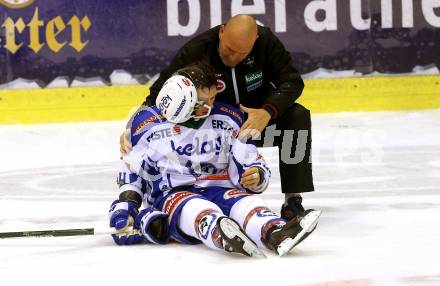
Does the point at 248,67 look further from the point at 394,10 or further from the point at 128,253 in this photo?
Result: the point at 394,10

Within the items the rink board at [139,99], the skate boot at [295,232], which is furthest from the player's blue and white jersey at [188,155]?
the rink board at [139,99]

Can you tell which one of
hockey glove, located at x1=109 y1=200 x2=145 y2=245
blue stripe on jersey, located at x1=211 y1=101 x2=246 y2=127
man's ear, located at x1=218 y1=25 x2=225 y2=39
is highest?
man's ear, located at x1=218 y1=25 x2=225 y2=39

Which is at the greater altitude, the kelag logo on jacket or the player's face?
the player's face

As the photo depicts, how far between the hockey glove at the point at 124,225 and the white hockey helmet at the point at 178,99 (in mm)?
346

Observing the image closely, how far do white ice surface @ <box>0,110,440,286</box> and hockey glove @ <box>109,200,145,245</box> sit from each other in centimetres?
4

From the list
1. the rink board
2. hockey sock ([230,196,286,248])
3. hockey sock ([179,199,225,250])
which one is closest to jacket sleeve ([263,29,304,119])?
hockey sock ([230,196,286,248])

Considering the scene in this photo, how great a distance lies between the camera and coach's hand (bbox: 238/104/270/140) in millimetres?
3408

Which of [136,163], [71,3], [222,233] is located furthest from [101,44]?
[222,233]

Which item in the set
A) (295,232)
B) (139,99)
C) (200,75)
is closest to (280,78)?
(200,75)

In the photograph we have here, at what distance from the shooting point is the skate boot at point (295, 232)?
285 centimetres

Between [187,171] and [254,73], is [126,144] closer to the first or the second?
[187,171]

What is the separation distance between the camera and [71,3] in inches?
299

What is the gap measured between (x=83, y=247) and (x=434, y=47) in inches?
208

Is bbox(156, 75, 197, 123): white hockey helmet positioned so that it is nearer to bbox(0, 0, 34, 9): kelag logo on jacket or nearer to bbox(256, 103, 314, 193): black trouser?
bbox(256, 103, 314, 193): black trouser
